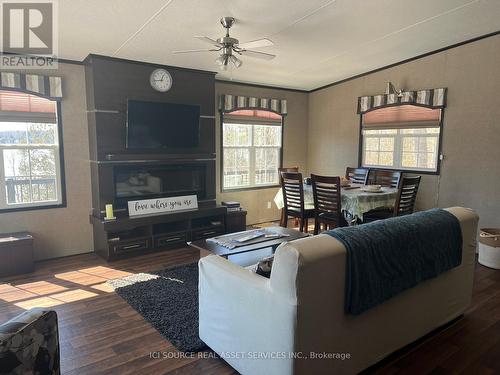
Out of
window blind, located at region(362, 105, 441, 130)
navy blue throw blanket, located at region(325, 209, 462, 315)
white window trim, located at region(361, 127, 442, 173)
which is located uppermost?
window blind, located at region(362, 105, 441, 130)

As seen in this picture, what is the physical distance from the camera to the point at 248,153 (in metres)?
5.95

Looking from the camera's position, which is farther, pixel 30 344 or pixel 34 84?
pixel 34 84

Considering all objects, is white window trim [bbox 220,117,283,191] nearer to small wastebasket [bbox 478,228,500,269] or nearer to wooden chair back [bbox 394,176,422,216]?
wooden chair back [bbox 394,176,422,216]

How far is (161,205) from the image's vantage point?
178 inches

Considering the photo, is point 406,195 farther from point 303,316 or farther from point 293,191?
point 303,316

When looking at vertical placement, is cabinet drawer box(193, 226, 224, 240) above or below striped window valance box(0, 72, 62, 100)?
below

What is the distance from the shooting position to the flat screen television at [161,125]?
14.0ft

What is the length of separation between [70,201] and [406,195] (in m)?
4.18

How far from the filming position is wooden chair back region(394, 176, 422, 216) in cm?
401

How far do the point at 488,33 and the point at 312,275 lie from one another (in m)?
4.22

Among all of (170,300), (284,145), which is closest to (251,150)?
(284,145)

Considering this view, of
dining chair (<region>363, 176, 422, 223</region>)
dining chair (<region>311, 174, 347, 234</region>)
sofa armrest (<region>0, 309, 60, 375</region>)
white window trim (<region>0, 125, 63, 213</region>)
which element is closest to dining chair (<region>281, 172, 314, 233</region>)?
dining chair (<region>311, 174, 347, 234</region>)

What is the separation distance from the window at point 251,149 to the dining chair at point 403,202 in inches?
92.9

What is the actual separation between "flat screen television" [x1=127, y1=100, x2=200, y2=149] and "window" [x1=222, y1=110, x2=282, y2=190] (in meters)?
0.92
